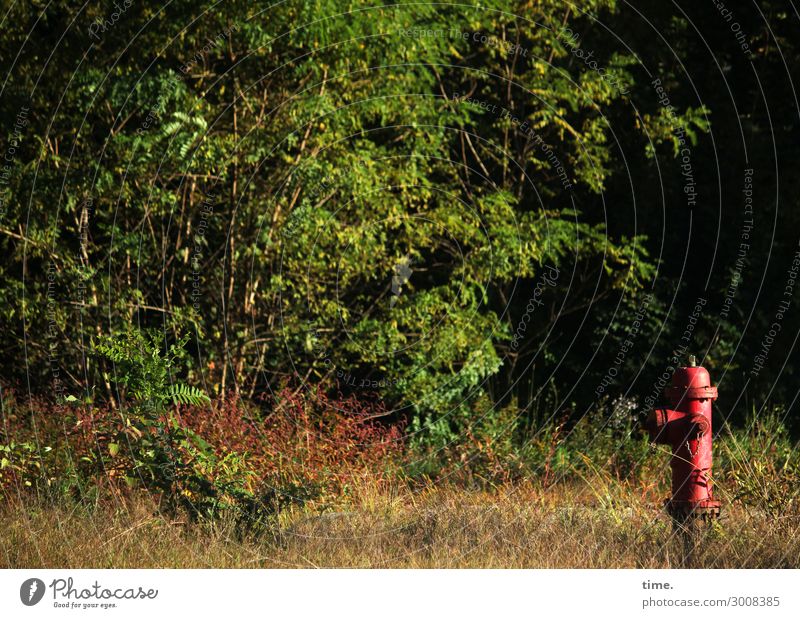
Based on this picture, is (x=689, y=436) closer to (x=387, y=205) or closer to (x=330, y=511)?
(x=330, y=511)

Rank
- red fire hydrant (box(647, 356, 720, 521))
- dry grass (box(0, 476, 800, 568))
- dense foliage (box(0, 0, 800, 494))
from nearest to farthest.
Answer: dry grass (box(0, 476, 800, 568)) < red fire hydrant (box(647, 356, 720, 521)) < dense foliage (box(0, 0, 800, 494))

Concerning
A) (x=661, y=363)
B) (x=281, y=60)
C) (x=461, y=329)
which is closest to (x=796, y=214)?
(x=661, y=363)

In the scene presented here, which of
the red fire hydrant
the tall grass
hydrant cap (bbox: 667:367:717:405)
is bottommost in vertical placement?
the tall grass

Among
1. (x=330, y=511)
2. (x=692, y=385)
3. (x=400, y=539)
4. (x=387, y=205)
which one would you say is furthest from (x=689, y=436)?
(x=387, y=205)

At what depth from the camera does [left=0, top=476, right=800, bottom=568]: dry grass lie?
4.99 meters

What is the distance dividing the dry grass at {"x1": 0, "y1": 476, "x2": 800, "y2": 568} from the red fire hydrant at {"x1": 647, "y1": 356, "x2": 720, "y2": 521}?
0.18 meters

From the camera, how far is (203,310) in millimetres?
8992

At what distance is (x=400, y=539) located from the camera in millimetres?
5383

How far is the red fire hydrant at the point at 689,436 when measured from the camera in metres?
5.14

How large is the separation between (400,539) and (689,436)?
1.66 m

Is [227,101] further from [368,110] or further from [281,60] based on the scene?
[368,110]

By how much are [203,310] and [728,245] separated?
558 centimetres

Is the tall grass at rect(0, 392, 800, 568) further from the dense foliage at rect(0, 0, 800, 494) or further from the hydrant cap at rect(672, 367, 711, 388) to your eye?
the hydrant cap at rect(672, 367, 711, 388)

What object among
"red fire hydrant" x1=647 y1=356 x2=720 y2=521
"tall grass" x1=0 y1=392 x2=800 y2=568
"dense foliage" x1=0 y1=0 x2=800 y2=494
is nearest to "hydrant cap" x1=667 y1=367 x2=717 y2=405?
"red fire hydrant" x1=647 y1=356 x2=720 y2=521
